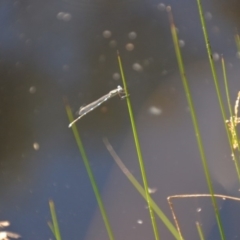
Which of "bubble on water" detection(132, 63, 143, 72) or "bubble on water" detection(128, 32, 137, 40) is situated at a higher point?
"bubble on water" detection(128, 32, 137, 40)

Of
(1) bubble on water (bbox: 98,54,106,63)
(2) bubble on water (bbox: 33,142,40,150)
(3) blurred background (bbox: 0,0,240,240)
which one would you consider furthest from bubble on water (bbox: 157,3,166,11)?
(2) bubble on water (bbox: 33,142,40,150)

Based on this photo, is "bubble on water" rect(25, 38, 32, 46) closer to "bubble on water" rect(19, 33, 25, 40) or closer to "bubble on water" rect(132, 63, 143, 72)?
"bubble on water" rect(19, 33, 25, 40)

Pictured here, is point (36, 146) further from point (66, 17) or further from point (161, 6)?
point (161, 6)

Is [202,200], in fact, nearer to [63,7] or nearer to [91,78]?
[91,78]

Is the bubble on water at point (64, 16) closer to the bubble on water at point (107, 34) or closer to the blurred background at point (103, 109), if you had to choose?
the blurred background at point (103, 109)

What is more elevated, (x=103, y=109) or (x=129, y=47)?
(x=129, y=47)

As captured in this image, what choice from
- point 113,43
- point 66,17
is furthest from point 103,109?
point 66,17

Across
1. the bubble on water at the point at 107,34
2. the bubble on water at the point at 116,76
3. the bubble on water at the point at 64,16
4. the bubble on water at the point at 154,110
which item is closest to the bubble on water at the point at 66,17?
the bubble on water at the point at 64,16


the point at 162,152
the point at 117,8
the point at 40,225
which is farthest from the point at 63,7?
the point at 40,225
